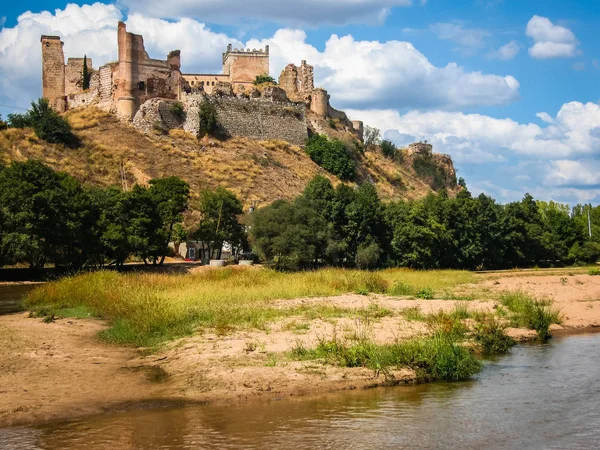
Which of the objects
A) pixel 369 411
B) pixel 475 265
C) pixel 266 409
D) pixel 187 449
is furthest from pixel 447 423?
pixel 475 265

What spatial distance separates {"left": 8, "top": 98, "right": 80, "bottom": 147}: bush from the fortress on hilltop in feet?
23.5

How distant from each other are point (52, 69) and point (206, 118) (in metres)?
18.1

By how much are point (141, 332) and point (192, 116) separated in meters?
56.3

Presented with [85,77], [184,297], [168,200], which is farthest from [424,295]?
[85,77]

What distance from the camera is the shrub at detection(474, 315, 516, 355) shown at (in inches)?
693

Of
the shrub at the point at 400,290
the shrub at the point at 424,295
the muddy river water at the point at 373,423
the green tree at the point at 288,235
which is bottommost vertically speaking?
the muddy river water at the point at 373,423

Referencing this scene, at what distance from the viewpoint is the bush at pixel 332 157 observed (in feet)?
255

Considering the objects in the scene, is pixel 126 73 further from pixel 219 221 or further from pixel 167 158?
pixel 219 221

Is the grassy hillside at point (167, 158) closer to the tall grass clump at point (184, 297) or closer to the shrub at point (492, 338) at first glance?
the tall grass clump at point (184, 297)

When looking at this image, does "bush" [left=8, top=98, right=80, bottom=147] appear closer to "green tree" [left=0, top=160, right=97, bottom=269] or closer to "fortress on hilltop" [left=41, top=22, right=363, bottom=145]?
"fortress on hilltop" [left=41, top=22, right=363, bottom=145]

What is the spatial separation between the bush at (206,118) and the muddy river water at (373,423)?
2386 inches

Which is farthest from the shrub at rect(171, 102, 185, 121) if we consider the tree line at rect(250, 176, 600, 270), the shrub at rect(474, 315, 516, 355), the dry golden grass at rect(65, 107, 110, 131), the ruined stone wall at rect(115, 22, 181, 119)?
the shrub at rect(474, 315, 516, 355)

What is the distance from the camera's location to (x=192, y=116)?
7250 centimetres

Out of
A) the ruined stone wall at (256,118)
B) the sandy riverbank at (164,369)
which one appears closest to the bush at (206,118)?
the ruined stone wall at (256,118)
